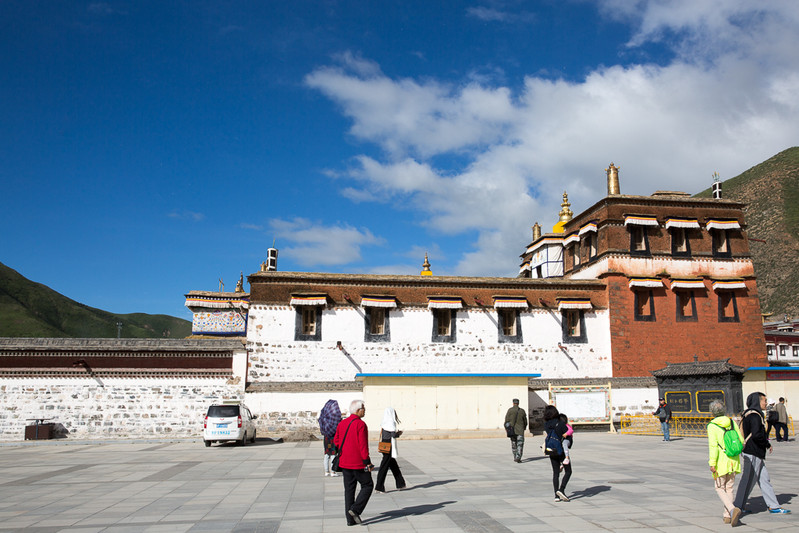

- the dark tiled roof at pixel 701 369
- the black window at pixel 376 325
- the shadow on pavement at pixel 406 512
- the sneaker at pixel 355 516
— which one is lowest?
the shadow on pavement at pixel 406 512

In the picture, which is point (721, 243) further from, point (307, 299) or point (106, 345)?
point (106, 345)

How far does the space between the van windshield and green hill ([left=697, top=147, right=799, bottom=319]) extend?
215 ft

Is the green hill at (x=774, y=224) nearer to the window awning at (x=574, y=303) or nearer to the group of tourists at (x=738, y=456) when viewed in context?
the window awning at (x=574, y=303)

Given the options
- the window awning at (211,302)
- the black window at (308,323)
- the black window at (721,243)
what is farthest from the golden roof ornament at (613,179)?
the window awning at (211,302)

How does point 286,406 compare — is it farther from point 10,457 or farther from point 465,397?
point 10,457

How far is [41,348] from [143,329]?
121 metres

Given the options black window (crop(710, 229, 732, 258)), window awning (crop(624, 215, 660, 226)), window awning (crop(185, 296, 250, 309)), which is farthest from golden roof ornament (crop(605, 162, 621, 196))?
window awning (crop(185, 296, 250, 309))

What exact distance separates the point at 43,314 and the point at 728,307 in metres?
114

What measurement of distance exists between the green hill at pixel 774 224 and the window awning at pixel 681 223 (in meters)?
44.4

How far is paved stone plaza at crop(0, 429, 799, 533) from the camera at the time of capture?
8.01m

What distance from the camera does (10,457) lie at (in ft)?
58.0

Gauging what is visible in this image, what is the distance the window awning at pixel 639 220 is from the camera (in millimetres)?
28969

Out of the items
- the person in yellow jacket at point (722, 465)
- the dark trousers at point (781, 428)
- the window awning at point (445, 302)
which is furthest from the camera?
Result: the window awning at point (445, 302)

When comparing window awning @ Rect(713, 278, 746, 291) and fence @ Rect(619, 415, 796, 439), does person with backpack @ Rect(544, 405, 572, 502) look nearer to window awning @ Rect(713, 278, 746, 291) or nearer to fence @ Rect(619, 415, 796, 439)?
fence @ Rect(619, 415, 796, 439)
